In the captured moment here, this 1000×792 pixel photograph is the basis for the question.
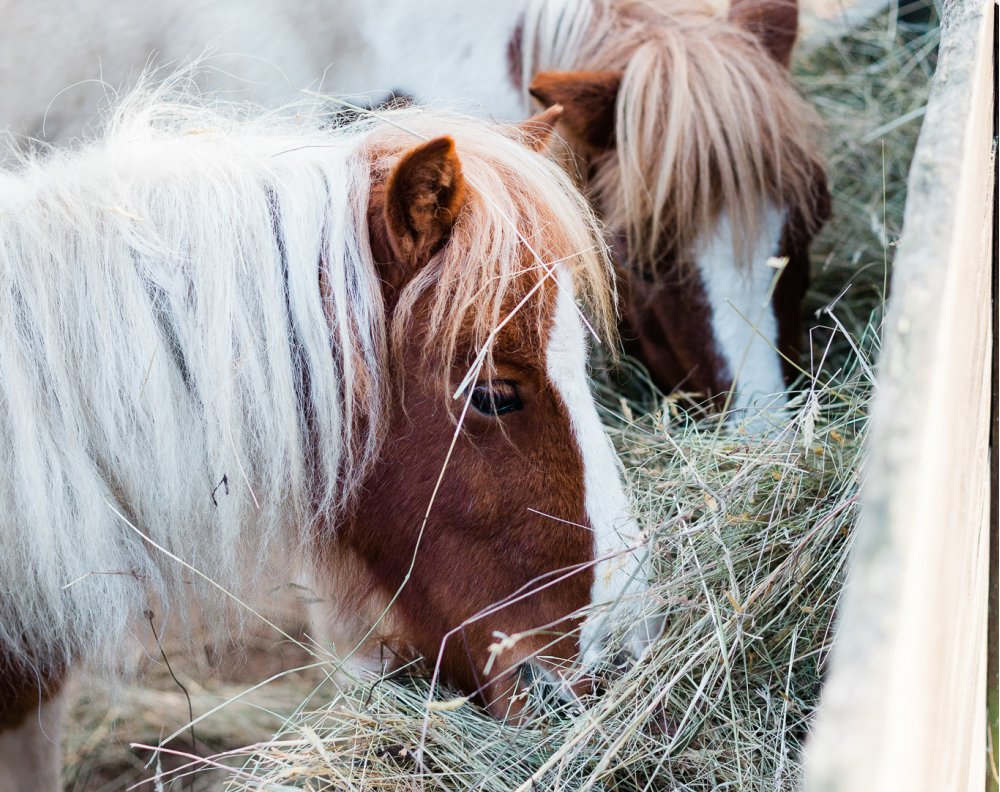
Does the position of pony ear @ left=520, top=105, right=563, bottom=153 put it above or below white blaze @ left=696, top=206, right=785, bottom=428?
above

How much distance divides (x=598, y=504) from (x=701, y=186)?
1.32 meters

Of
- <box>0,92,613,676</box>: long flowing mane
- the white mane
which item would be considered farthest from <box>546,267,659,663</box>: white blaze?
the white mane

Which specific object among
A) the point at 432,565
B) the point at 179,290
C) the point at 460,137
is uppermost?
the point at 460,137


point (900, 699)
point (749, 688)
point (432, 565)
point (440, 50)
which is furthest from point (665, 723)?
point (440, 50)

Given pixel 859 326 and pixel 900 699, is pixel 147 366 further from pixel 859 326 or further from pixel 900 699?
pixel 859 326

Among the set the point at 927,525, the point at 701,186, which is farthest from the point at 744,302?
the point at 927,525

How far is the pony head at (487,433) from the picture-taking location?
4.44 feet

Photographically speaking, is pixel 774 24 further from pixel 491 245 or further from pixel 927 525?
pixel 927 525

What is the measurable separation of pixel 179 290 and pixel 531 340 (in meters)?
0.53

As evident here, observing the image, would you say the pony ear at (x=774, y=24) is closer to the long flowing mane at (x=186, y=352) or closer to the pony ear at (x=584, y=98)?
the pony ear at (x=584, y=98)

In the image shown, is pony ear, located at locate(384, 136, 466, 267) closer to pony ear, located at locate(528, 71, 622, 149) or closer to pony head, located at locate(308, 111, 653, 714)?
pony head, located at locate(308, 111, 653, 714)

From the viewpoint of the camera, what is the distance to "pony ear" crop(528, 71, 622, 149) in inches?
95.5

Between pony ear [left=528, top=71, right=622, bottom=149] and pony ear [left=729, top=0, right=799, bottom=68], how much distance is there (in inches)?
21.0

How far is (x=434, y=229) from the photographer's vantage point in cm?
135
